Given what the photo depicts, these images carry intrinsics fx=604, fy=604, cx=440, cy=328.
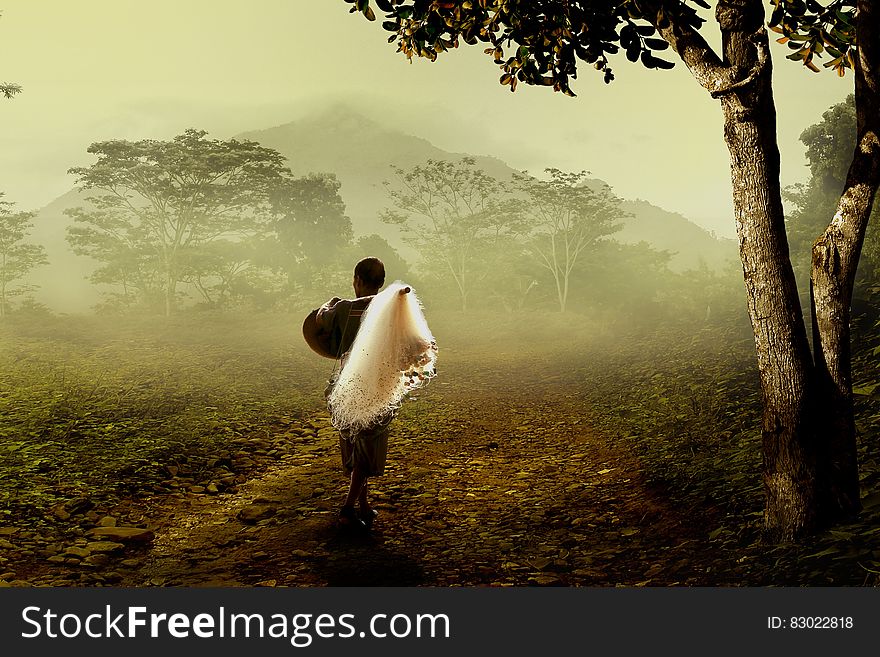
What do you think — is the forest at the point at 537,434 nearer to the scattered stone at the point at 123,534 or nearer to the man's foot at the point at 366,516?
the scattered stone at the point at 123,534

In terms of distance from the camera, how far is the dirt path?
3.80m

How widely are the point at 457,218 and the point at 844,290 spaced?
83.0 feet

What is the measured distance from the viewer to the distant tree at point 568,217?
26578 millimetres

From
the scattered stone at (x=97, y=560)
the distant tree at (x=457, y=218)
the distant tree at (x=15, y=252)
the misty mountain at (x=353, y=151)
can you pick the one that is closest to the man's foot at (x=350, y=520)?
the scattered stone at (x=97, y=560)

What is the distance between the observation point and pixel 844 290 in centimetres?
351

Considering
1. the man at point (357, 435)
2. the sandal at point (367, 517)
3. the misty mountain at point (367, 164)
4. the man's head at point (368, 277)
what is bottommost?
the sandal at point (367, 517)

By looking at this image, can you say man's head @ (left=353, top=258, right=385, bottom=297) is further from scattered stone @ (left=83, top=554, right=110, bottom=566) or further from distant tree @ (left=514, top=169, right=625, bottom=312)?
distant tree @ (left=514, top=169, right=625, bottom=312)

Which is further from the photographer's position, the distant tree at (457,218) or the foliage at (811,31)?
the distant tree at (457,218)

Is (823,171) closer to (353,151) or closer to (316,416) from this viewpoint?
(316,416)

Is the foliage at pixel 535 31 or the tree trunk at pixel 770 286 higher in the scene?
the foliage at pixel 535 31

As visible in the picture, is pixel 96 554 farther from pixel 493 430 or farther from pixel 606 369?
pixel 606 369

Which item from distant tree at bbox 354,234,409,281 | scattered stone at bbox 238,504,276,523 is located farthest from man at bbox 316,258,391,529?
distant tree at bbox 354,234,409,281

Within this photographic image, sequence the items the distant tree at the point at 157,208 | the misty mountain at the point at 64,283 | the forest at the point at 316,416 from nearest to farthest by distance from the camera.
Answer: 1. the forest at the point at 316,416
2. the misty mountain at the point at 64,283
3. the distant tree at the point at 157,208

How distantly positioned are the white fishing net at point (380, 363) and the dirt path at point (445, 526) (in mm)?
949
